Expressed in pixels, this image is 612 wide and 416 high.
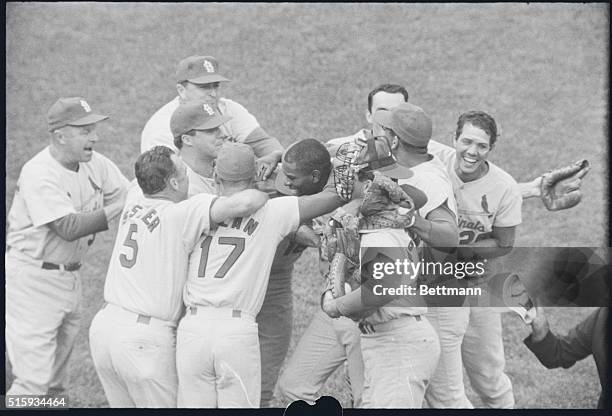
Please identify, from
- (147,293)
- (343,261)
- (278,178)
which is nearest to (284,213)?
(278,178)

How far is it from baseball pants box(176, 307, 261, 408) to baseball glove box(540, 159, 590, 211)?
5.82 feet

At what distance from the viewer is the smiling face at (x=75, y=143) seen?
187 inches

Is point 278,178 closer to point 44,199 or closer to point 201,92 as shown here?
point 201,92

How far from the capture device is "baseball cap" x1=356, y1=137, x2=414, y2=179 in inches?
169

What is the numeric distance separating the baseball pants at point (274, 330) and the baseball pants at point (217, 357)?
339 millimetres

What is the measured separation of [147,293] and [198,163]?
0.68 m

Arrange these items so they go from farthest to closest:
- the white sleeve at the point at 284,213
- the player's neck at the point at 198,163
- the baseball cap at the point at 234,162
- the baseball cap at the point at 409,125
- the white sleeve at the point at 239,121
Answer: the white sleeve at the point at 239,121 < the player's neck at the point at 198,163 < the baseball cap at the point at 409,125 < the white sleeve at the point at 284,213 < the baseball cap at the point at 234,162

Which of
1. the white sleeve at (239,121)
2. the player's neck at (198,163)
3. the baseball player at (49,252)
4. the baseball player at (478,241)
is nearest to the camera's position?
the player's neck at (198,163)

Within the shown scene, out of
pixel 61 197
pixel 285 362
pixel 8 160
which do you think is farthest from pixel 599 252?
pixel 8 160

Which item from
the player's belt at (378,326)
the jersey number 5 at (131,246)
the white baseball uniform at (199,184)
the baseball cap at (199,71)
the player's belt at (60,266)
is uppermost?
the baseball cap at (199,71)

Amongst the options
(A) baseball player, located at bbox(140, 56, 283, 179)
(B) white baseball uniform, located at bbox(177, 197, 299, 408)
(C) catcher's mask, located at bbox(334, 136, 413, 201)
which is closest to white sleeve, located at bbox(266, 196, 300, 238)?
(B) white baseball uniform, located at bbox(177, 197, 299, 408)

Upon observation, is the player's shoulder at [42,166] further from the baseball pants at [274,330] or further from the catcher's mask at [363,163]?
the catcher's mask at [363,163]

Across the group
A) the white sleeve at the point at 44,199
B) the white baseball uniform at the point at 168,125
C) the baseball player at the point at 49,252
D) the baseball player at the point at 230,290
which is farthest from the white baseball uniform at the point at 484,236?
the white sleeve at the point at 44,199

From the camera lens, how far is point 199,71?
4.89m
